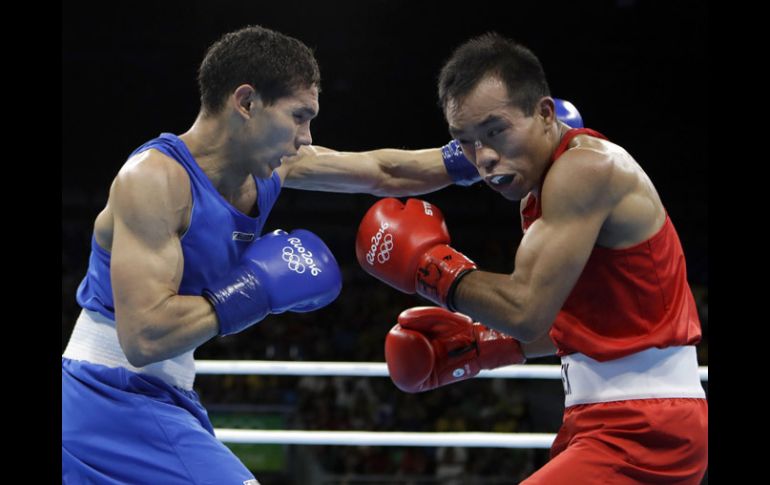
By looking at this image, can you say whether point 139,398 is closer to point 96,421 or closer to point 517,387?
point 96,421

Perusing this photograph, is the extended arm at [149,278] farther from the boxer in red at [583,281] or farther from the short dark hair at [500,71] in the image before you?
the short dark hair at [500,71]

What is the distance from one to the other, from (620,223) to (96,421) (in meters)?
1.54

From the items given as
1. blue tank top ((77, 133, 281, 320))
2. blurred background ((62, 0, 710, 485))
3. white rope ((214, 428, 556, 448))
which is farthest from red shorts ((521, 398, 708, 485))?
blurred background ((62, 0, 710, 485))

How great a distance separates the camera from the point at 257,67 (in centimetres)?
263

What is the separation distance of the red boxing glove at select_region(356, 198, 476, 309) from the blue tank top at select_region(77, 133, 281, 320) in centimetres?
41

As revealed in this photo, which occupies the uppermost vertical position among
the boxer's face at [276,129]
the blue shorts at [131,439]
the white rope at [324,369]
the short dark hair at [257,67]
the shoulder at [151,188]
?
the short dark hair at [257,67]

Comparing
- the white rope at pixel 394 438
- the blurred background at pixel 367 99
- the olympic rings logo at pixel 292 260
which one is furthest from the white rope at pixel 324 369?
the blurred background at pixel 367 99

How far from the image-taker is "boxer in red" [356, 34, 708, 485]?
7.55 feet

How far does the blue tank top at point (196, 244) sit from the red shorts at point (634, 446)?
1.11 meters

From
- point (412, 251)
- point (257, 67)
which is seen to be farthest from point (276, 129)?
point (412, 251)

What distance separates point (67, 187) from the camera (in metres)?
12.0

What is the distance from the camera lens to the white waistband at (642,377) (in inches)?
92.6

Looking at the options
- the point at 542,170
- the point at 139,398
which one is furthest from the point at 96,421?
the point at 542,170

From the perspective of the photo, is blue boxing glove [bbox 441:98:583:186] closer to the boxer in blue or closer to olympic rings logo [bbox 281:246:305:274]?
the boxer in blue
